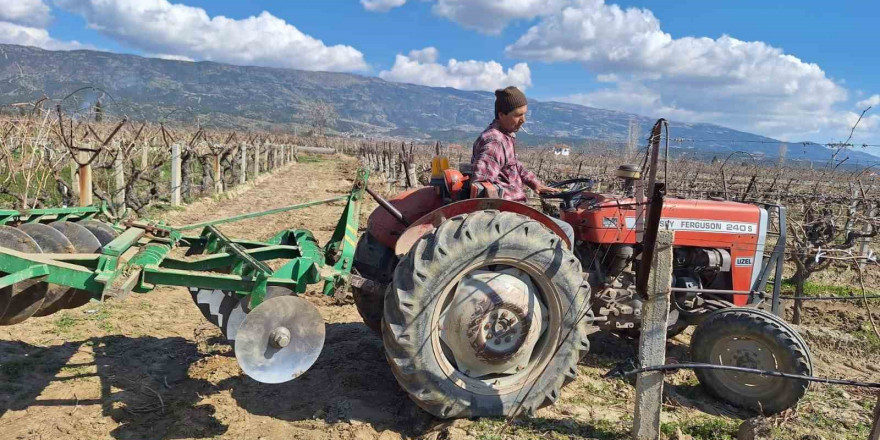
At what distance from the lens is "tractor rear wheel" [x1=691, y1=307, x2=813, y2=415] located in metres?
3.48

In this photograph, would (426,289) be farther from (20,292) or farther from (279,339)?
(20,292)

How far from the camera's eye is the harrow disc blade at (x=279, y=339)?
9.76 ft

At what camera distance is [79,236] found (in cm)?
326

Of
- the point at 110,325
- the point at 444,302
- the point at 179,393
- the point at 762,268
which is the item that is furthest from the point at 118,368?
the point at 762,268

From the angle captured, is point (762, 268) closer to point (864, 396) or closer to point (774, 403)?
point (864, 396)

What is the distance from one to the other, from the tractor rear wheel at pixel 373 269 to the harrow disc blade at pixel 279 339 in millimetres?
796

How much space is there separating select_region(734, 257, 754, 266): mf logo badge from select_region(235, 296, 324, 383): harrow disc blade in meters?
3.35

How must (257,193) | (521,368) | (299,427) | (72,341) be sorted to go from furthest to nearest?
(257,193) → (72,341) → (521,368) → (299,427)

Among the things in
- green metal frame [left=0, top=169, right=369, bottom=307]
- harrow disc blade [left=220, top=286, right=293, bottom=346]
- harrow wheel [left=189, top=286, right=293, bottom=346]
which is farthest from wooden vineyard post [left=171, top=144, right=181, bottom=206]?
harrow disc blade [left=220, top=286, right=293, bottom=346]

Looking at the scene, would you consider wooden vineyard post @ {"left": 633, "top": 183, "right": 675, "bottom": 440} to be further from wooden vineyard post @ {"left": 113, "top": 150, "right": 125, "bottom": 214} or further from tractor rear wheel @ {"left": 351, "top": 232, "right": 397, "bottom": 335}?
wooden vineyard post @ {"left": 113, "top": 150, "right": 125, "bottom": 214}

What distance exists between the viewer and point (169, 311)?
16.7 ft

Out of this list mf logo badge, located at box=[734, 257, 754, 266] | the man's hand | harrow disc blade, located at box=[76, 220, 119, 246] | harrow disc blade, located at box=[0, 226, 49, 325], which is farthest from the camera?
mf logo badge, located at box=[734, 257, 754, 266]

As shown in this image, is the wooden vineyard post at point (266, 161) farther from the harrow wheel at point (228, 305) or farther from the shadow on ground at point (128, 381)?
the harrow wheel at point (228, 305)

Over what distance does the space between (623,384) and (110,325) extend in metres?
4.14
